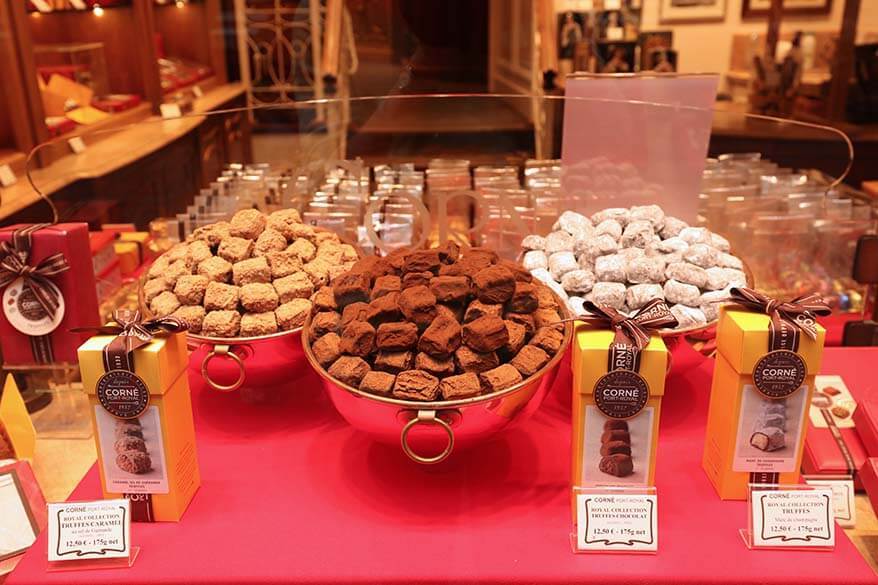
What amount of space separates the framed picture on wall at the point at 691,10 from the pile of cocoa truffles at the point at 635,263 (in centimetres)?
266

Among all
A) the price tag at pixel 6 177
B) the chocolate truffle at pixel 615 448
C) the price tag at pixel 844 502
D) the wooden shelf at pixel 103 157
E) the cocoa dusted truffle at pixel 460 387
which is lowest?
the price tag at pixel 844 502

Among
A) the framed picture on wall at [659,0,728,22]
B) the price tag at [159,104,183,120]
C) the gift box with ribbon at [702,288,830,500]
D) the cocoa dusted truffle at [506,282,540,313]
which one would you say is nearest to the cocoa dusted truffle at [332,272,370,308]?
the cocoa dusted truffle at [506,282,540,313]

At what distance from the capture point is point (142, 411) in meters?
0.97

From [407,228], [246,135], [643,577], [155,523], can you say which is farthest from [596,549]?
[246,135]

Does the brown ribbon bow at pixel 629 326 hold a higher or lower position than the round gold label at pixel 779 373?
higher

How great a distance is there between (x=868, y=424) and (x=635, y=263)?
1.66ft

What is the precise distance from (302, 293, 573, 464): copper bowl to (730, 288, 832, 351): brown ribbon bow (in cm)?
26

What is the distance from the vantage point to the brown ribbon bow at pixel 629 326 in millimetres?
933

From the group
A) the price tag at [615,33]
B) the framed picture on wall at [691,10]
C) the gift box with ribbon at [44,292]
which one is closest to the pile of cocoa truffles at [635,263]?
the gift box with ribbon at [44,292]

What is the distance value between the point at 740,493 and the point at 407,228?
90cm

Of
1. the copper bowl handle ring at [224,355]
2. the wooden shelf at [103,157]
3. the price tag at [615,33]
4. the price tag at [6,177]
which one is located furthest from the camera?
the price tag at [615,33]

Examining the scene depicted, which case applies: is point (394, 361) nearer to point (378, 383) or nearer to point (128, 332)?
point (378, 383)

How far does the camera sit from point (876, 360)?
1.55 metres

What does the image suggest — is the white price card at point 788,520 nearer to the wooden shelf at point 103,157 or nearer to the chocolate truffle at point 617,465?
the chocolate truffle at point 617,465
